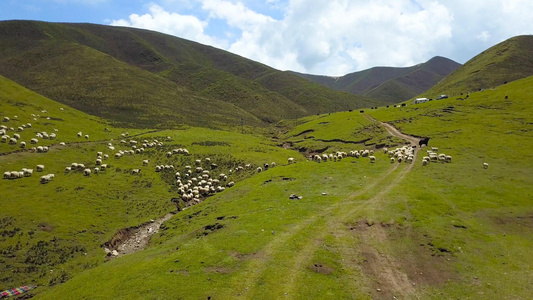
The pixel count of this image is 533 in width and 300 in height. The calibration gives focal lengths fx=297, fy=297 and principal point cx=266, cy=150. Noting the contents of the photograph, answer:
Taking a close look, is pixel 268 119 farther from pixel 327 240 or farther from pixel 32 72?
pixel 327 240

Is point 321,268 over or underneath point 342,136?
underneath

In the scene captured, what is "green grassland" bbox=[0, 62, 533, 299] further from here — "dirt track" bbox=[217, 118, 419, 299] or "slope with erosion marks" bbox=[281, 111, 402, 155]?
"slope with erosion marks" bbox=[281, 111, 402, 155]

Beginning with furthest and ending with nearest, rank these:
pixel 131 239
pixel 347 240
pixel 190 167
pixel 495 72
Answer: pixel 495 72, pixel 190 167, pixel 131 239, pixel 347 240

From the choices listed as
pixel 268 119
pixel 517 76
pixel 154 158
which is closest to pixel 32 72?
pixel 268 119

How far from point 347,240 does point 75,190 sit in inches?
1541

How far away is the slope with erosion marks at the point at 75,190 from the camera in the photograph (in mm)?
30078

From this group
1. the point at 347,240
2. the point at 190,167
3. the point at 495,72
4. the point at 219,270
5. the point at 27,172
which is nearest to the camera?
the point at 219,270

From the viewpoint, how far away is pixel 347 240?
25719mm

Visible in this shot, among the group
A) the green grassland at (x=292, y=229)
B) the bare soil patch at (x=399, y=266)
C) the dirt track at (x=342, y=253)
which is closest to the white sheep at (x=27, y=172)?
the green grassland at (x=292, y=229)

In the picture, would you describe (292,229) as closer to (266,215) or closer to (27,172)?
(266,215)

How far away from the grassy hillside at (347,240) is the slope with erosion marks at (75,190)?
4.92 meters

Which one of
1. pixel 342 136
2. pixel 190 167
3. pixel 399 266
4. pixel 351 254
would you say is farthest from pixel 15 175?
pixel 342 136

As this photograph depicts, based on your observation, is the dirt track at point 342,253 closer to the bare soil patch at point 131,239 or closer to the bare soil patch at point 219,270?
the bare soil patch at point 219,270

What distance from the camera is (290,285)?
1983 centimetres
